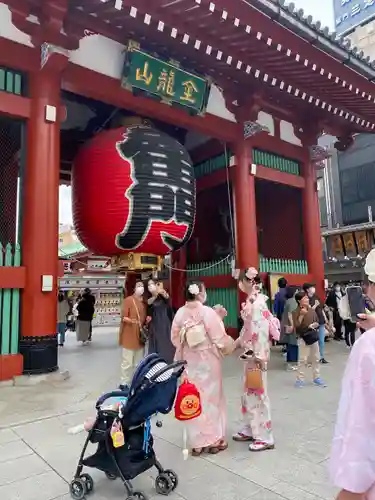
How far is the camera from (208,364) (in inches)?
137

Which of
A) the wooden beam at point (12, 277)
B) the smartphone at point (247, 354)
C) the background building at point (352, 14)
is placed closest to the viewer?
the smartphone at point (247, 354)

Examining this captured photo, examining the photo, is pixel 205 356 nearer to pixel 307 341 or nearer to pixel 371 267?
pixel 371 267

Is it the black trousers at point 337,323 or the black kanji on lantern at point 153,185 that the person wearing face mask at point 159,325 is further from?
the black trousers at point 337,323

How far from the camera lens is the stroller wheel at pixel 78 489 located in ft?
8.21

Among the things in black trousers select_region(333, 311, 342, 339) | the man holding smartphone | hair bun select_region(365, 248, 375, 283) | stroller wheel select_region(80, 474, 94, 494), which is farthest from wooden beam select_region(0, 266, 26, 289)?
black trousers select_region(333, 311, 342, 339)

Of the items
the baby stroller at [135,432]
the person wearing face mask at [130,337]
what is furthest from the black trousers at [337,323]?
the baby stroller at [135,432]

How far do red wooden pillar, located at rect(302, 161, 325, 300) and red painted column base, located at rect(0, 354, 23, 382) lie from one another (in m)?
7.36

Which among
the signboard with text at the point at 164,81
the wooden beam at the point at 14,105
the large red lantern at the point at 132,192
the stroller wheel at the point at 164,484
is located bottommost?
the stroller wheel at the point at 164,484

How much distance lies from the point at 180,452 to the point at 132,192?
451 cm

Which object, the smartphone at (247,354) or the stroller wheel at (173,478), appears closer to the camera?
the stroller wheel at (173,478)

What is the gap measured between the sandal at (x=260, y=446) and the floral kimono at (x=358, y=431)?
2.31 meters

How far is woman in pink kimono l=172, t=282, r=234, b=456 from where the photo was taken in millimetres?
3362

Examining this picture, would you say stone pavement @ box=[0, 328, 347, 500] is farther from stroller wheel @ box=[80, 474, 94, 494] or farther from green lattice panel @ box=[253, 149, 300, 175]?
green lattice panel @ box=[253, 149, 300, 175]

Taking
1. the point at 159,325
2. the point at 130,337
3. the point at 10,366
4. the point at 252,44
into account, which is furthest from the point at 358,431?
the point at 252,44
